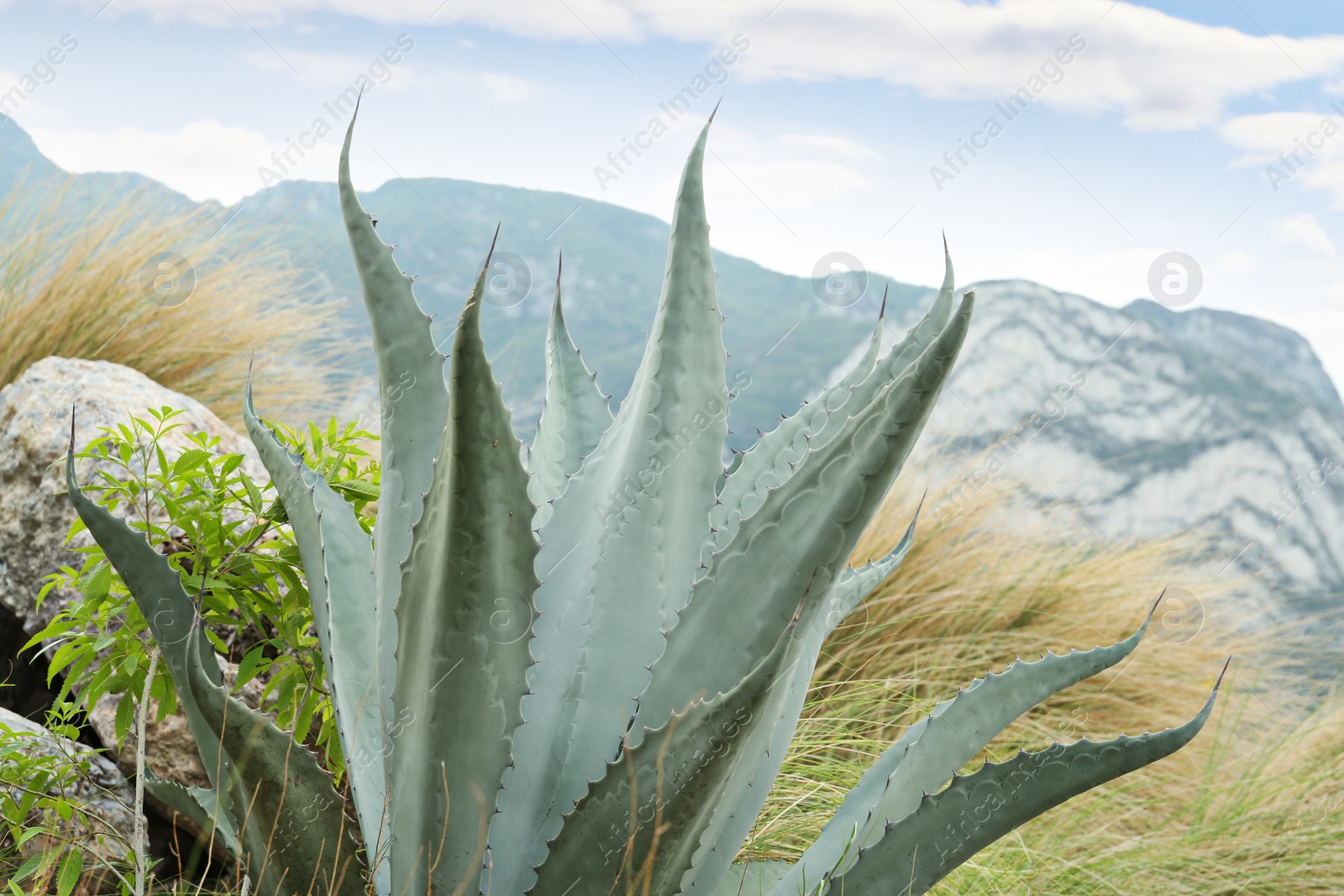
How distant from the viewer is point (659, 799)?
32.5 inches

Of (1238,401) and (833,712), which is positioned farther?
(1238,401)

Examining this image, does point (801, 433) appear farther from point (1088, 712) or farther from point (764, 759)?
point (1088, 712)

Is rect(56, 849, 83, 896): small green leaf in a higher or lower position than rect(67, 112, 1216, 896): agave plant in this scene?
lower

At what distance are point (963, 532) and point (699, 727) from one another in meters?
3.42

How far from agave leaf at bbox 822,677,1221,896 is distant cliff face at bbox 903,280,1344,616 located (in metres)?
4.17

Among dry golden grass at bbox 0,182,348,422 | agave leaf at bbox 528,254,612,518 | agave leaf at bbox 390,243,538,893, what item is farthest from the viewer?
dry golden grass at bbox 0,182,348,422

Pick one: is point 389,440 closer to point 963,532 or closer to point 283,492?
point 283,492

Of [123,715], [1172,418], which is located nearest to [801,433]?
[123,715]

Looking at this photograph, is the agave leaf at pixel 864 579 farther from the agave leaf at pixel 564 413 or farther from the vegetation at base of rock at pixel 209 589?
the vegetation at base of rock at pixel 209 589

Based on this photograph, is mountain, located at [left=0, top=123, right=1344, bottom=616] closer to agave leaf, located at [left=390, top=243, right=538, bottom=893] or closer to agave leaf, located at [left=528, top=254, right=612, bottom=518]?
agave leaf, located at [left=528, top=254, right=612, bottom=518]

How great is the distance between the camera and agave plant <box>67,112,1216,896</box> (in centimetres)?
81

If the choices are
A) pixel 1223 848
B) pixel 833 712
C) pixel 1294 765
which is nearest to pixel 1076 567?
pixel 1294 765

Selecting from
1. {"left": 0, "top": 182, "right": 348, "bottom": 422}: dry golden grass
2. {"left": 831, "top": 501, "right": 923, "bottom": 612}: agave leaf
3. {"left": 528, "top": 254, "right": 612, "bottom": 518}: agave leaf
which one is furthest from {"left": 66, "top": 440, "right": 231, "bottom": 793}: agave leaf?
{"left": 0, "top": 182, "right": 348, "bottom": 422}: dry golden grass

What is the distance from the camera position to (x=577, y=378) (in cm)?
134
